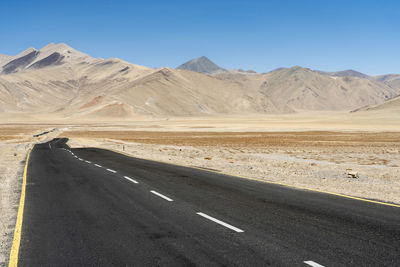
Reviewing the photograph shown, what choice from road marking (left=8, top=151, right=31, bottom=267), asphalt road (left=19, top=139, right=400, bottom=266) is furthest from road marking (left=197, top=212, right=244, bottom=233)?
road marking (left=8, top=151, right=31, bottom=267)

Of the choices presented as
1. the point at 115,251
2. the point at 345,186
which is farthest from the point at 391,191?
the point at 115,251

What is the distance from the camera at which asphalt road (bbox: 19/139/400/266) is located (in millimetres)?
6320

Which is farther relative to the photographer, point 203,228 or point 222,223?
point 222,223

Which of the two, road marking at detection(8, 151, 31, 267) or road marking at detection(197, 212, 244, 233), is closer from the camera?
road marking at detection(8, 151, 31, 267)

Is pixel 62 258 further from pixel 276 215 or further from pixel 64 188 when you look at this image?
pixel 64 188

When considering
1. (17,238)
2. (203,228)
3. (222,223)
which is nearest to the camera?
(17,238)

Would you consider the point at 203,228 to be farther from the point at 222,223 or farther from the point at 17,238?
the point at 17,238

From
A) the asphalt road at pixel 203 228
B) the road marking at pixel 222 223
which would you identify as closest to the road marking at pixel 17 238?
the asphalt road at pixel 203 228

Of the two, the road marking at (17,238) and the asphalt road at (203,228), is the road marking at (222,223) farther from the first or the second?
the road marking at (17,238)

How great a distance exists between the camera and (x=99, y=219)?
29.5 feet

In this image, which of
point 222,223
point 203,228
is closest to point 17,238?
point 203,228

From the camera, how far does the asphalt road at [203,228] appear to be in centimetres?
632

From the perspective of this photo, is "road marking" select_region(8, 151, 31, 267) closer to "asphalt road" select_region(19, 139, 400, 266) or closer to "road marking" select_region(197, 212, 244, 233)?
"asphalt road" select_region(19, 139, 400, 266)

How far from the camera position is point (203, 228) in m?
8.02
